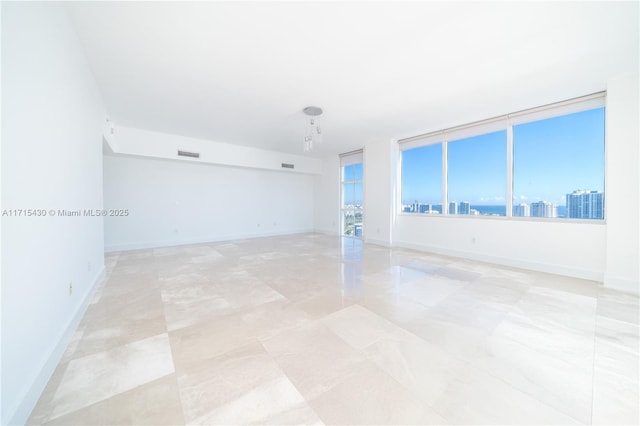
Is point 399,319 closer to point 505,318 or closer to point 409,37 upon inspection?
point 505,318

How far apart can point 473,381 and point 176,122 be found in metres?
6.22

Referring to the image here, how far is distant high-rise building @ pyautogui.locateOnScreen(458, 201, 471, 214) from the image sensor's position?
4997 mm

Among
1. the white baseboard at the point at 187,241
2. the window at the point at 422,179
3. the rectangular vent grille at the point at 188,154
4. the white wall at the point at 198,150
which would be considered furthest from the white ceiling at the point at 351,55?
the white baseboard at the point at 187,241

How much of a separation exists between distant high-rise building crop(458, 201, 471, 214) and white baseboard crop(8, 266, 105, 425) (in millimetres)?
6297

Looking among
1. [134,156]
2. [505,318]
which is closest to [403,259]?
[505,318]

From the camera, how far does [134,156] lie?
219 inches

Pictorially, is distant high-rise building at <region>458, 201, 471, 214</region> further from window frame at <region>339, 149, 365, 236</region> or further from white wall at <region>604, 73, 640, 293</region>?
window frame at <region>339, 149, 365, 236</region>

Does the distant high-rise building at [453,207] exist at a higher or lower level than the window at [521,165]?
lower

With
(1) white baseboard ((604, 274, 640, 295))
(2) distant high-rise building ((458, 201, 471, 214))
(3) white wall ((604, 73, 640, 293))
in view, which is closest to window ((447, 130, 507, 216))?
(2) distant high-rise building ((458, 201, 471, 214))

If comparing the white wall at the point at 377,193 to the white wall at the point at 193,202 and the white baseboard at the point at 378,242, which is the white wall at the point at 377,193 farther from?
the white wall at the point at 193,202

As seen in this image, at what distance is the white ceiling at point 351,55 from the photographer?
205 centimetres

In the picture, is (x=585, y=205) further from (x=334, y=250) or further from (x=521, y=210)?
(x=334, y=250)

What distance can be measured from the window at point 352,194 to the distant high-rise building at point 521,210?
3966 mm

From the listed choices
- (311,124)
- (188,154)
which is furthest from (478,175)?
(188,154)
